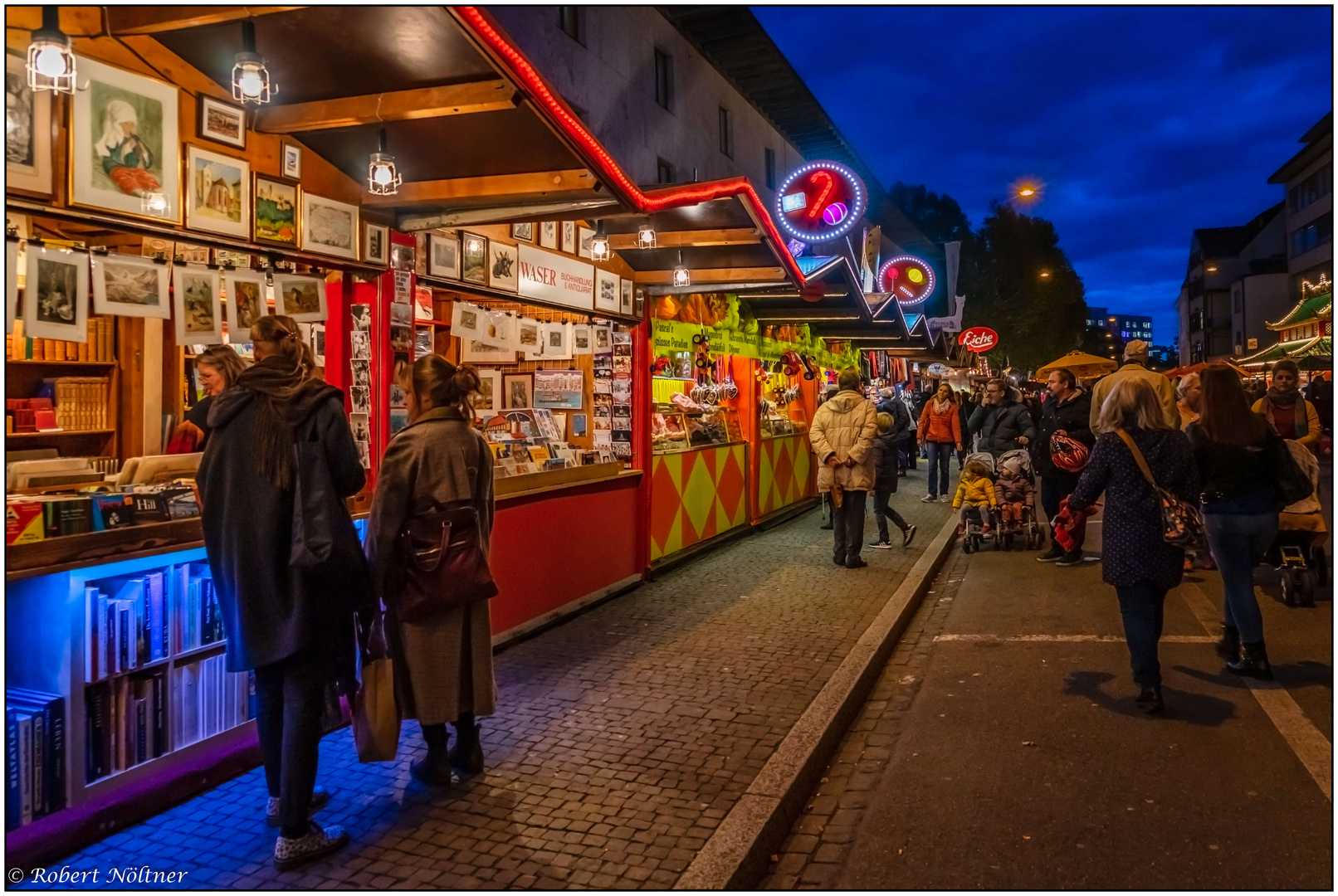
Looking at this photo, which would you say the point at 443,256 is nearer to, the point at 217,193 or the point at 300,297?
the point at 300,297

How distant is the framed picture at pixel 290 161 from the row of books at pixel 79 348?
3.02 metres

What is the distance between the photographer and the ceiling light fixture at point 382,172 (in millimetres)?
4746

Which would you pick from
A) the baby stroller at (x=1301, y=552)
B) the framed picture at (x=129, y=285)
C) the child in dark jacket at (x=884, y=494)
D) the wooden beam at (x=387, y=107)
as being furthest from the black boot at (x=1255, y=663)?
the framed picture at (x=129, y=285)

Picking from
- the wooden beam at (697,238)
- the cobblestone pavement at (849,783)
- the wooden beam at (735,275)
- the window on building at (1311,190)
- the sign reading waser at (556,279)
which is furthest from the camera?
the window on building at (1311,190)

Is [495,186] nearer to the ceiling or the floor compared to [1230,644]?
nearer to the ceiling

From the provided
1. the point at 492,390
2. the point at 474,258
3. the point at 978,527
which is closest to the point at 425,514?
the point at 474,258

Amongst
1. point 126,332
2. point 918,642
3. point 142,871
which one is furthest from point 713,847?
point 126,332

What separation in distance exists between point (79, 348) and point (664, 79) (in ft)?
41.4

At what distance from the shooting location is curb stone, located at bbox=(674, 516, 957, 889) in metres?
3.37

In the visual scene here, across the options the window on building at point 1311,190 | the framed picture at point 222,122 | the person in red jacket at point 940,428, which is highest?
A: the window on building at point 1311,190

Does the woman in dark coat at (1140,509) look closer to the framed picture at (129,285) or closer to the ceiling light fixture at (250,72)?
the ceiling light fixture at (250,72)

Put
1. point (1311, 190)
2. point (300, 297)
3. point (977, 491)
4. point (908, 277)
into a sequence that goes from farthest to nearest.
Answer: point (1311, 190)
point (908, 277)
point (977, 491)
point (300, 297)

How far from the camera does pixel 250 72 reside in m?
3.90

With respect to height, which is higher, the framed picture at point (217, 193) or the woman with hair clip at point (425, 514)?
the framed picture at point (217, 193)
